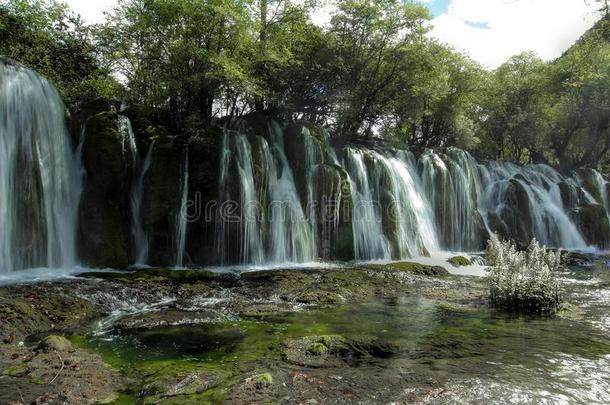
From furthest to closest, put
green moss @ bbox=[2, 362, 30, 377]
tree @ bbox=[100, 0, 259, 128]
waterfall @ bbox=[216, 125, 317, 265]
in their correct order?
tree @ bbox=[100, 0, 259, 128]
waterfall @ bbox=[216, 125, 317, 265]
green moss @ bbox=[2, 362, 30, 377]

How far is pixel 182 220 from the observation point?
1606 centimetres

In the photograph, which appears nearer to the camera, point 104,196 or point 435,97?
point 104,196

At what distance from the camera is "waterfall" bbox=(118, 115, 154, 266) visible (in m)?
15.5

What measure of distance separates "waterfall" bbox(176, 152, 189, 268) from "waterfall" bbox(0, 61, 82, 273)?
340 cm

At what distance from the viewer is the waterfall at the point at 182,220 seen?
51.8 ft

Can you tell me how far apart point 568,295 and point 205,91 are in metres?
16.4

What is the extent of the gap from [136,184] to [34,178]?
3.40 m

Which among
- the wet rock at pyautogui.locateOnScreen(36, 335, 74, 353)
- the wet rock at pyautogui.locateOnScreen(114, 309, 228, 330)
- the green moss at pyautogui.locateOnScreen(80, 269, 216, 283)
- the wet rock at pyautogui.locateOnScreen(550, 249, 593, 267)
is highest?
the green moss at pyautogui.locateOnScreen(80, 269, 216, 283)

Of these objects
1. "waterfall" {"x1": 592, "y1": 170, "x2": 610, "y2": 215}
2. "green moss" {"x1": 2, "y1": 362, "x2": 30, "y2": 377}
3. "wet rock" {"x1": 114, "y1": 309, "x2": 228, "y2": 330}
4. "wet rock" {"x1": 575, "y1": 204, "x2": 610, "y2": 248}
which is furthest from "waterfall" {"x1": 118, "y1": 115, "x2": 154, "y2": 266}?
"waterfall" {"x1": 592, "y1": 170, "x2": 610, "y2": 215}

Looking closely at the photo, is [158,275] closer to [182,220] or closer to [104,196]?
[182,220]

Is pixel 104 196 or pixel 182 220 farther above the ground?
pixel 104 196

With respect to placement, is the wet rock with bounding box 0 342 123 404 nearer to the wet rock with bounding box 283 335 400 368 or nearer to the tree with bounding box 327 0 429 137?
the wet rock with bounding box 283 335 400 368

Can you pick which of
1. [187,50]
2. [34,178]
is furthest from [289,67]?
[34,178]

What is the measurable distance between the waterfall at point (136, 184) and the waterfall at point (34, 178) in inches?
73.4
